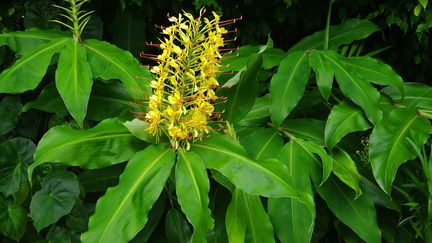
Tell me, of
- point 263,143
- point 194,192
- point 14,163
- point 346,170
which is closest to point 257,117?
point 263,143

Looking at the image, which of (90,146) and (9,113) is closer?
(90,146)

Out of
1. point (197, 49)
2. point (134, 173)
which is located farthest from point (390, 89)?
point (134, 173)

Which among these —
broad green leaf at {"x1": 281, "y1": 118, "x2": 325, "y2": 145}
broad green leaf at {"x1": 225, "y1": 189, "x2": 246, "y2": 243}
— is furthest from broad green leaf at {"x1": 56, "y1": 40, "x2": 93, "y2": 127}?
broad green leaf at {"x1": 281, "y1": 118, "x2": 325, "y2": 145}

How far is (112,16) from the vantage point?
2818 millimetres

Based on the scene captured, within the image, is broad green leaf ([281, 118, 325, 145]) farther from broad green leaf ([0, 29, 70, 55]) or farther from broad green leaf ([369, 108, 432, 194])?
broad green leaf ([0, 29, 70, 55])

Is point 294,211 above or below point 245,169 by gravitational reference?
below

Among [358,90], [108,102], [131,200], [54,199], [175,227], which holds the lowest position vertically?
[175,227]

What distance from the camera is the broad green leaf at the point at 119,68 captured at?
77.8 inches

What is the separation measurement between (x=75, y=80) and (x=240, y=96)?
0.55m

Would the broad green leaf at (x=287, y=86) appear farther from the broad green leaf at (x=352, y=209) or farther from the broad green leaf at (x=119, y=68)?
the broad green leaf at (x=119, y=68)

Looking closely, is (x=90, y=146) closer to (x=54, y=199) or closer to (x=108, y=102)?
(x=54, y=199)

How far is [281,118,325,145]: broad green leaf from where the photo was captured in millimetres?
2148

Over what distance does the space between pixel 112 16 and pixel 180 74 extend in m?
1.24

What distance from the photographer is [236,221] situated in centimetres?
173
